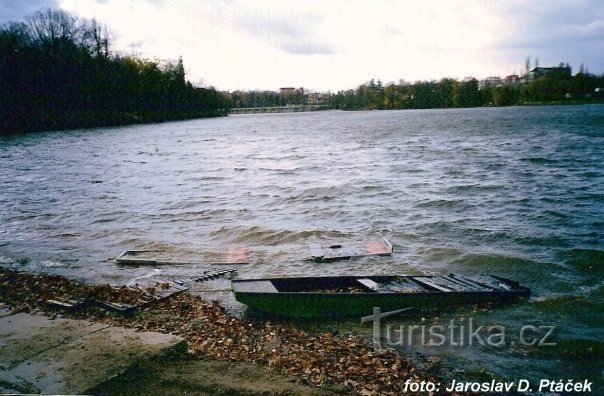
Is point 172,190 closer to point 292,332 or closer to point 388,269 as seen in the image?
point 388,269

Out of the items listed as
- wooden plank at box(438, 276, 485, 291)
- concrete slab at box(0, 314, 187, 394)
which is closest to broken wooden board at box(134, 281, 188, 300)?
concrete slab at box(0, 314, 187, 394)

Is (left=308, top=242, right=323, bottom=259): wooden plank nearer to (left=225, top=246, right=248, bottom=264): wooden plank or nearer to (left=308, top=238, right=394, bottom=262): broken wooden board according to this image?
(left=308, top=238, right=394, bottom=262): broken wooden board

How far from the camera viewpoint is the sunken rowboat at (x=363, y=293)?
11.1 meters

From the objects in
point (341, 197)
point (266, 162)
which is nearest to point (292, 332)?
point (341, 197)

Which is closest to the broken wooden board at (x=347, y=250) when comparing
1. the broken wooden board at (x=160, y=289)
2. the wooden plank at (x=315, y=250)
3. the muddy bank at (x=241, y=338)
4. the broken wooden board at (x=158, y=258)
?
the wooden plank at (x=315, y=250)

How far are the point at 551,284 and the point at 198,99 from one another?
619ft

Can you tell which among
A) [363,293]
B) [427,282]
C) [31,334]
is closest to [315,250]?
[427,282]

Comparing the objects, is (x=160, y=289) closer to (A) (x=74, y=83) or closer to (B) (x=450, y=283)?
(B) (x=450, y=283)

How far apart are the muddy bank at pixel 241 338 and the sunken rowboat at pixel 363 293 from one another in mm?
641

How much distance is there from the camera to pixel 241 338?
989cm

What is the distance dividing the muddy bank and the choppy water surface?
5.36 feet

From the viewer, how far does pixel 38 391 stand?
21.1 ft

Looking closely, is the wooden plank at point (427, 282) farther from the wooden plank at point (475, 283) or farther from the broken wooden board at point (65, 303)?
the broken wooden board at point (65, 303)

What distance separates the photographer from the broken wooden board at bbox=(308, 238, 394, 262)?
1692 cm
